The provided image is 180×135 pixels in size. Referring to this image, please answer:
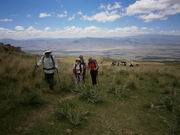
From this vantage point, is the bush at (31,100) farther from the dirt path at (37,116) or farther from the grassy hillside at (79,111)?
the dirt path at (37,116)

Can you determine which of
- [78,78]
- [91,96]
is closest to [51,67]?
[78,78]

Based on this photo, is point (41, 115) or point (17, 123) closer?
point (17, 123)

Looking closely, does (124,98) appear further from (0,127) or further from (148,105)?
(0,127)

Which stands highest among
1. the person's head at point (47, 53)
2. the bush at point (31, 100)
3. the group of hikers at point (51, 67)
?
the person's head at point (47, 53)

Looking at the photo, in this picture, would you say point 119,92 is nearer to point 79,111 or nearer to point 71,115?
point 79,111

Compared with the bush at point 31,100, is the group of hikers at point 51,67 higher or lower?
higher

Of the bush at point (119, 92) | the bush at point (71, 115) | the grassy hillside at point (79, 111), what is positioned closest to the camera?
the grassy hillside at point (79, 111)

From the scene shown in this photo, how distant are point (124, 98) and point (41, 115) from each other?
15.3 ft

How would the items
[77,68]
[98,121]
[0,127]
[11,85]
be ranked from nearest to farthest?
[0,127], [98,121], [11,85], [77,68]

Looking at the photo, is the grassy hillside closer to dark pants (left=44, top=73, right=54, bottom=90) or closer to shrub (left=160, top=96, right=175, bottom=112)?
shrub (left=160, top=96, right=175, bottom=112)

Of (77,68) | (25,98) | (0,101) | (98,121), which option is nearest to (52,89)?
(77,68)

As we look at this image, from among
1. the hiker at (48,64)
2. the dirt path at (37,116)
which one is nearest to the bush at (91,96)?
the dirt path at (37,116)

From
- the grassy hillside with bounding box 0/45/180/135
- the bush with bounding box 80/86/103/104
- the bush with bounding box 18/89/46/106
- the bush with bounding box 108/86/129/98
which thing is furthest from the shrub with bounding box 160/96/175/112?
the bush with bounding box 18/89/46/106

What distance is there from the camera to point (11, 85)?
1084 centimetres
